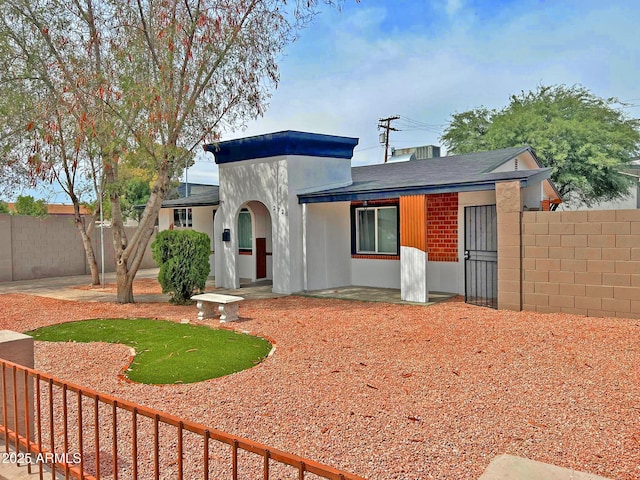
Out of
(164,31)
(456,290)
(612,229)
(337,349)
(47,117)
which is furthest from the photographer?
(456,290)

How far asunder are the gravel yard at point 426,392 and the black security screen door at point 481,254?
7.69 feet

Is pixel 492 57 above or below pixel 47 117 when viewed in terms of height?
above

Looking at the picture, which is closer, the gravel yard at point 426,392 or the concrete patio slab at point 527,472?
the concrete patio slab at point 527,472

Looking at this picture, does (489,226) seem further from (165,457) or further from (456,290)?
(165,457)

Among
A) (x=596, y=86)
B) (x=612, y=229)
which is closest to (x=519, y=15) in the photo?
(x=612, y=229)

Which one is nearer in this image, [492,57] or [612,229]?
[612,229]

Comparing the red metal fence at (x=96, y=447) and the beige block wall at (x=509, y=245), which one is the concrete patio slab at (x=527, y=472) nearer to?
the red metal fence at (x=96, y=447)

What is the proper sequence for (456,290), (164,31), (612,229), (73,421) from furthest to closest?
(456,290) → (164,31) → (612,229) → (73,421)

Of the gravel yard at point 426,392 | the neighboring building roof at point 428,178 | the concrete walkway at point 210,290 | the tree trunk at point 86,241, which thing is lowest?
the gravel yard at point 426,392

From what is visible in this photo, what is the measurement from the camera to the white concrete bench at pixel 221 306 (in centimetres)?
947

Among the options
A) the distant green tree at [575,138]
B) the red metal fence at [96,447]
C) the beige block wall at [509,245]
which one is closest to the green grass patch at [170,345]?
the red metal fence at [96,447]

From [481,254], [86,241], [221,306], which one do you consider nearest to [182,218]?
[86,241]

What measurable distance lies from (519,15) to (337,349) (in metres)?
8.84

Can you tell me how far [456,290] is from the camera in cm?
1233
